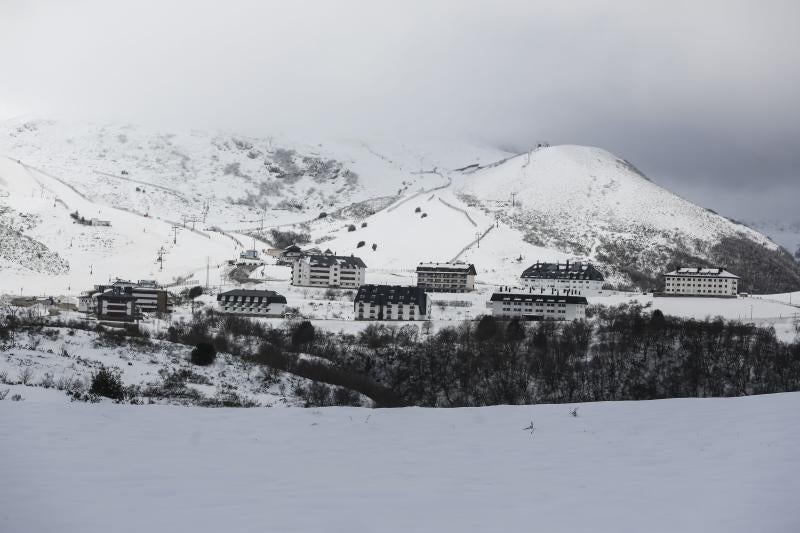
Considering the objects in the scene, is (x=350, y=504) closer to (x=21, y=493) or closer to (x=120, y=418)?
(x=21, y=493)

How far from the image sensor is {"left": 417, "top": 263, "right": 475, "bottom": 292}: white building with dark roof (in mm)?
120312

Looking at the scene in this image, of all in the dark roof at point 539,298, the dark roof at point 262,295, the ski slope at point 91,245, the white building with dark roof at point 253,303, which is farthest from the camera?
the ski slope at point 91,245

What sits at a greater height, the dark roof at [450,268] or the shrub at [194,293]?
the dark roof at [450,268]

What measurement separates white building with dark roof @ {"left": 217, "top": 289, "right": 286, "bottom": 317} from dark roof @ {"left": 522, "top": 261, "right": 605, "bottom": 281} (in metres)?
51.6

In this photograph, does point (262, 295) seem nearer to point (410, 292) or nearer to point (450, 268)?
point (410, 292)

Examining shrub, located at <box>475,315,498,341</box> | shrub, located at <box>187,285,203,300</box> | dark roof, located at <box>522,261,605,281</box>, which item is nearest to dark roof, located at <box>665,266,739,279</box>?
dark roof, located at <box>522,261,605,281</box>

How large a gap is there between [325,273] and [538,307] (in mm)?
37895

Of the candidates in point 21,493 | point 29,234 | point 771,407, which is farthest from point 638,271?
point 21,493

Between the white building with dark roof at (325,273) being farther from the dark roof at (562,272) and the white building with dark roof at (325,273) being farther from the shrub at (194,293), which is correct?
A: the dark roof at (562,272)

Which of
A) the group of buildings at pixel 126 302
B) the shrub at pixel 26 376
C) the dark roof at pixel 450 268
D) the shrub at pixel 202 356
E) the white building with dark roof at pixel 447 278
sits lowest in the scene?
the shrub at pixel 202 356

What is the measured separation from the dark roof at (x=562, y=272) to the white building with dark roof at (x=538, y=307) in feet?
90.5

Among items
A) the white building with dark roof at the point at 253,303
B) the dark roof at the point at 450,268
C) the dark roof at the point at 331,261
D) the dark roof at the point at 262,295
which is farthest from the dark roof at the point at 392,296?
the dark roof at the point at 450,268

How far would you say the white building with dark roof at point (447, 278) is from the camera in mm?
120312

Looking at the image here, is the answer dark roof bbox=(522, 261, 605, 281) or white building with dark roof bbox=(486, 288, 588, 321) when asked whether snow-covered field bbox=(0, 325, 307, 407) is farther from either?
dark roof bbox=(522, 261, 605, 281)
